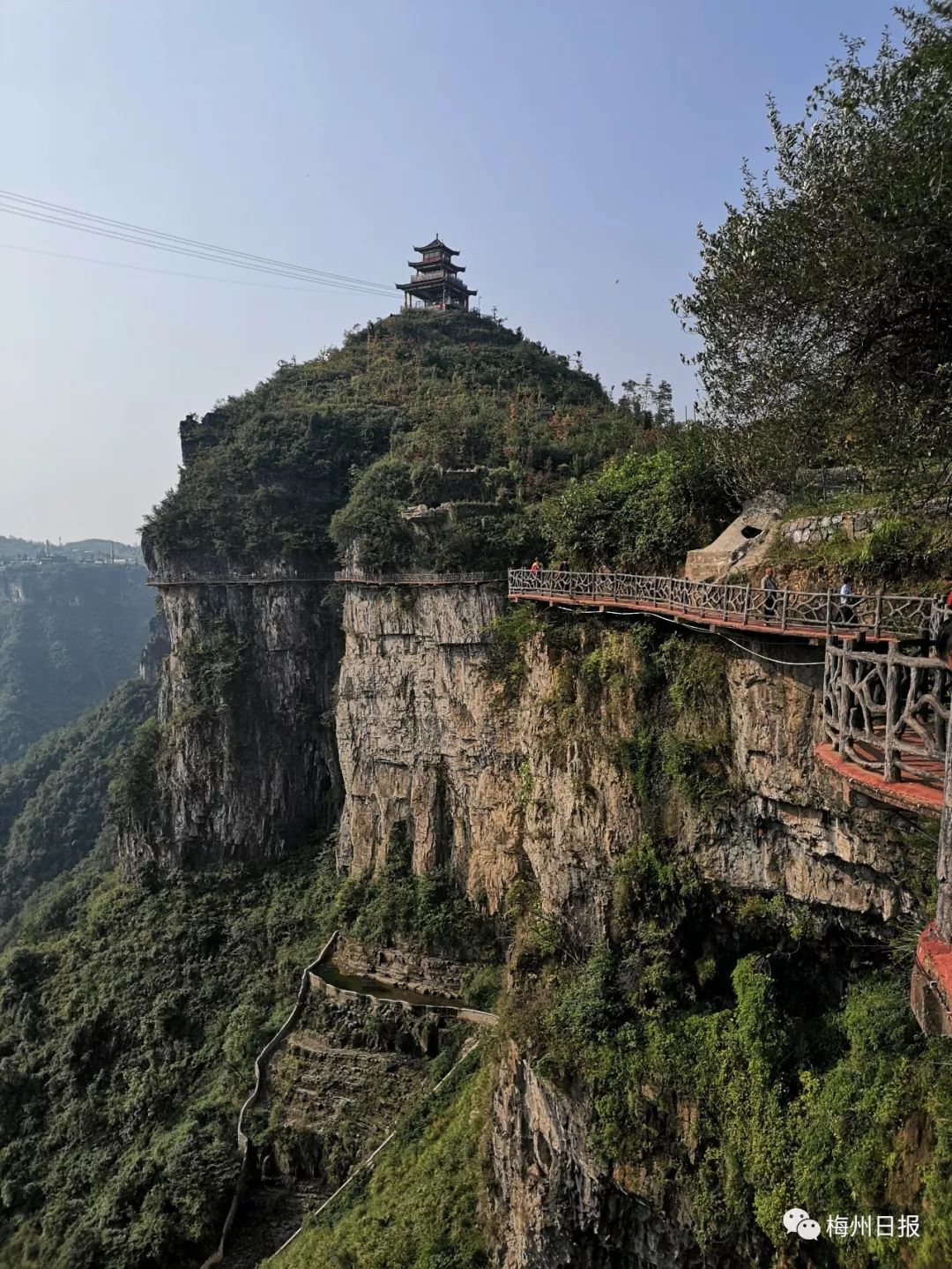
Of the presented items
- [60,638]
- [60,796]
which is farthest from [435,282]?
[60,638]

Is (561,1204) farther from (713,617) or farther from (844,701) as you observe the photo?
(713,617)

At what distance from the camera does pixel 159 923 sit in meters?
30.5

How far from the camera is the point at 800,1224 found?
10.8m

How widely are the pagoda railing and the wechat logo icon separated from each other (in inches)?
294

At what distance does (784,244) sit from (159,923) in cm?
3326

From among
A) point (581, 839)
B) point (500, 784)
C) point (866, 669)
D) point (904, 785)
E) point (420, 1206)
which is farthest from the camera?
point (500, 784)

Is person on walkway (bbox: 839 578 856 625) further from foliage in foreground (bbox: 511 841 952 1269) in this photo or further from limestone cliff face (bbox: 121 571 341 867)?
limestone cliff face (bbox: 121 571 341 867)

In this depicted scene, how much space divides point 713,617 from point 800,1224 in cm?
981

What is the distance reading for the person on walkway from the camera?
34.8ft

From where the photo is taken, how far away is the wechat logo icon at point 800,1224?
420 inches

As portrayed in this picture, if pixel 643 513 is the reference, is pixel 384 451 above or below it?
above

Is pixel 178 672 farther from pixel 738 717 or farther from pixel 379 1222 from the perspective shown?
pixel 738 717

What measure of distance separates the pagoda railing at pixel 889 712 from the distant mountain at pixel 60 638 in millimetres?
82348

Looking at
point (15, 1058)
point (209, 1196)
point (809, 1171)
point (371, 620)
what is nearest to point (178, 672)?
point (371, 620)
